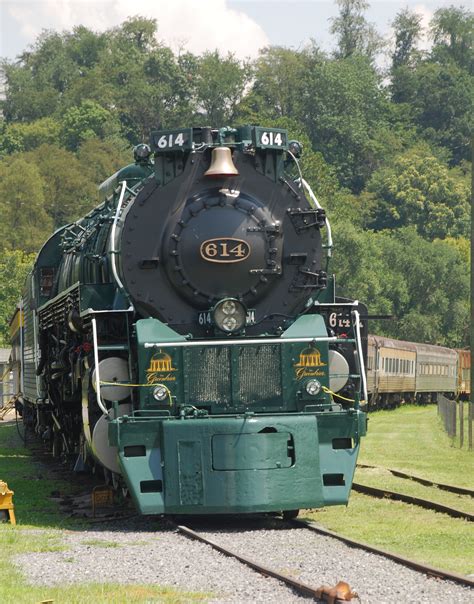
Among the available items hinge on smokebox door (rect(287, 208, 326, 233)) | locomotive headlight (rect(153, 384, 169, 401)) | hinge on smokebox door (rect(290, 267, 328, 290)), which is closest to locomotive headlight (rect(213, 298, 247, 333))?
hinge on smokebox door (rect(290, 267, 328, 290))

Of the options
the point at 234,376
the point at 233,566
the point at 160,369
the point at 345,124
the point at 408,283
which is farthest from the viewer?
the point at 345,124

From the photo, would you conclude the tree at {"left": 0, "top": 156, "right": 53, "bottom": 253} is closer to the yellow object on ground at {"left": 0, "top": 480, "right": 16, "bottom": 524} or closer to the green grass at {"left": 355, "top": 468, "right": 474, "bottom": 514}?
the green grass at {"left": 355, "top": 468, "right": 474, "bottom": 514}

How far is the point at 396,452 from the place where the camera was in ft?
78.3

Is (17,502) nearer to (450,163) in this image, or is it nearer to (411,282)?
(411,282)

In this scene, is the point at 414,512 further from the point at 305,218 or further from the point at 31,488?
the point at 31,488

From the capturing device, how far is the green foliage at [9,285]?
66088 mm

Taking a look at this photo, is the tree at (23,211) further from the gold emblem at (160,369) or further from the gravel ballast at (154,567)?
the gravel ballast at (154,567)

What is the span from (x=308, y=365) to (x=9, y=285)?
55246 millimetres

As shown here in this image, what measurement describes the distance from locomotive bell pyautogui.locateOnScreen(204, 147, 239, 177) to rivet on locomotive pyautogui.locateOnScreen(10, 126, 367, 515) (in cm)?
2

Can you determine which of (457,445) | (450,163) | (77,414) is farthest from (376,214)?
(77,414)

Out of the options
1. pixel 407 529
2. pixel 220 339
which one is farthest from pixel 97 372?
pixel 407 529

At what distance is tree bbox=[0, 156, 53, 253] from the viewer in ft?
314

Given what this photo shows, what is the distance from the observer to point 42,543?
40.2 ft

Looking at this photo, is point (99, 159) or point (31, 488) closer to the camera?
point (31, 488)
